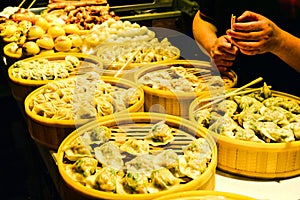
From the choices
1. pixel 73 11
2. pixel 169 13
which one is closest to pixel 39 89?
pixel 73 11

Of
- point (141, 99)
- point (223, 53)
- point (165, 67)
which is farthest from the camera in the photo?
point (165, 67)

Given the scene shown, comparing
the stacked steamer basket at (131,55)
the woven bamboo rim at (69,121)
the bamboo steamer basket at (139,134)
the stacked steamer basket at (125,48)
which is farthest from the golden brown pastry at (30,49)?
the bamboo steamer basket at (139,134)

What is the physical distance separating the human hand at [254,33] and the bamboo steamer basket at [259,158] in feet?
2.59

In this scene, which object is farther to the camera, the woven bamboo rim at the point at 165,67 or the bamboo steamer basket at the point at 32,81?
the bamboo steamer basket at the point at 32,81

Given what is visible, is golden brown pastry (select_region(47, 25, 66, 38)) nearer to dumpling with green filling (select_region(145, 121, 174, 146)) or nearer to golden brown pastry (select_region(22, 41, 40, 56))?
golden brown pastry (select_region(22, 41, 40, 56))

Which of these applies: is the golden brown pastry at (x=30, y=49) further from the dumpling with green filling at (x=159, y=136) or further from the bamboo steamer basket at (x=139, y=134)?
the dumpling with green filling at (x=159, y=136)

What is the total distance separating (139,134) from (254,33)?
3.28ft

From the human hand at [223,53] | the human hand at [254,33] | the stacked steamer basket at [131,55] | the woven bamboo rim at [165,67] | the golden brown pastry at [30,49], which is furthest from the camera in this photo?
the golden brown pastry at [30,49]

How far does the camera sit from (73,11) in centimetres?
515

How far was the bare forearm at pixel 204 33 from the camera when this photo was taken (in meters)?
3.52

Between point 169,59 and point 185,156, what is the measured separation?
1.51m

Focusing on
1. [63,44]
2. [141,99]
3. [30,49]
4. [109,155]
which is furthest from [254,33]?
[30,49]

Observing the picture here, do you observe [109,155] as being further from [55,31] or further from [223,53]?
[55,31]

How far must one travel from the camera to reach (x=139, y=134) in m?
2.27
